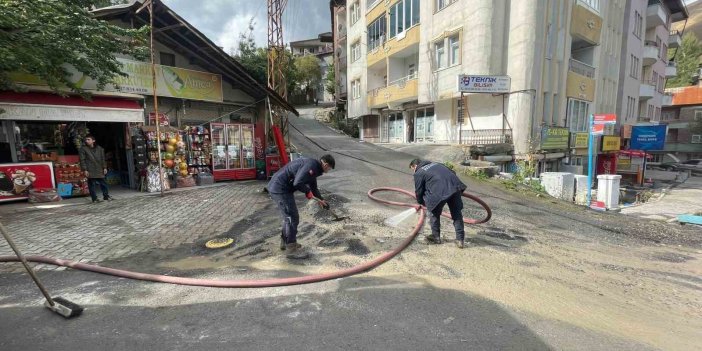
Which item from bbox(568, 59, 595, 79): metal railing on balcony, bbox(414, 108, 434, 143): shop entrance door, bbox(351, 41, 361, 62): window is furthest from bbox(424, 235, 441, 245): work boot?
bbox(351, 41, 361, 62): window

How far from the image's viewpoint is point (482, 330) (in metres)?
3.16

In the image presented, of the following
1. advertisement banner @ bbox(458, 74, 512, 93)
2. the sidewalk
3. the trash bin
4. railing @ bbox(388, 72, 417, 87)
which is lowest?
the sidewalk

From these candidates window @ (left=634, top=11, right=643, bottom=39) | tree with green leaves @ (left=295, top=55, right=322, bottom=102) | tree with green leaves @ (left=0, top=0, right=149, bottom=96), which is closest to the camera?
tree with green leaves @ (left=0, top=0, right=149, bottom=96)

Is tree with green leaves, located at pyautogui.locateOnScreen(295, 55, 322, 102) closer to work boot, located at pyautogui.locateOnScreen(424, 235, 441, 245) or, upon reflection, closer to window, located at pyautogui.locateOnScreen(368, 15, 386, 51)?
window, located at pyautogui.locateOnScreen(368, 15, 386, 51)

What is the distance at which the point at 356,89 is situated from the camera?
103 feet

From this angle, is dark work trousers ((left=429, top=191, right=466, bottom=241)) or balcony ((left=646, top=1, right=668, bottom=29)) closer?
dark work trousers ((left=429, top=191, right=466, bottom=241))

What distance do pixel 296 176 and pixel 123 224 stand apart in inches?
179

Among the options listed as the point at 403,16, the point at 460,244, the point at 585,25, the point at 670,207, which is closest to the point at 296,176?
the point at 460,244

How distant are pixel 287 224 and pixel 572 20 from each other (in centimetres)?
2114

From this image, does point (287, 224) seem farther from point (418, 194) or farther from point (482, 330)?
point (482, 330)

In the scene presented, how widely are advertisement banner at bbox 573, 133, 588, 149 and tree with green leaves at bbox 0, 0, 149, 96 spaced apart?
71.4 feet

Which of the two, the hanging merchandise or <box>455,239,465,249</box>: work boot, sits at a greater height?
the hanging merchandise

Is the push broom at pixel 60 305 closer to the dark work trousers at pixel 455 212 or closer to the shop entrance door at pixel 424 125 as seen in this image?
the dark work trousers at pixel 455 212

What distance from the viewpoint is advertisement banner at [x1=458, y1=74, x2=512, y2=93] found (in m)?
16.2
